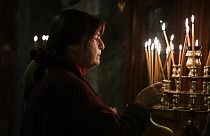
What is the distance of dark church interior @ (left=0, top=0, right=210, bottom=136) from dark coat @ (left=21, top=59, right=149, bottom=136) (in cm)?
55

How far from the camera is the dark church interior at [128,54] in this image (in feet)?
7.57

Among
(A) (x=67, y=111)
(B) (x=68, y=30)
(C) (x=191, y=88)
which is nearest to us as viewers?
(A) (x=67, y=111)

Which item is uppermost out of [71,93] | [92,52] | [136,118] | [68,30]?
[68,30]

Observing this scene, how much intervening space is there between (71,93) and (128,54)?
2.26 meters

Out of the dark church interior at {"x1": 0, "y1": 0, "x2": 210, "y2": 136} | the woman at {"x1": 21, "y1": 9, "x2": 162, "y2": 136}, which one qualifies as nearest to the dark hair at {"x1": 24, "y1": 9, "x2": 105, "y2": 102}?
the woman at {"x1": 21, "y1": 9, "x2": 162, "y2": 136}

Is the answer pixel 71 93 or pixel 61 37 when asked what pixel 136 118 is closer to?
pixel 71 93

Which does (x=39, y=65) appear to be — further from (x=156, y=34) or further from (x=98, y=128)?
(x=156, y=34)

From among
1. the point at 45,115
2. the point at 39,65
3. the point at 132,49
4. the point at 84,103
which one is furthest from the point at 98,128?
the point at 132,49

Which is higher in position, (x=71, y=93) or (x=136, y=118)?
(x=71, y=93)

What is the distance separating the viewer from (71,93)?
169cm

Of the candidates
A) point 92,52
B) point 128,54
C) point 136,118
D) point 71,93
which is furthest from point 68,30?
point 128,54

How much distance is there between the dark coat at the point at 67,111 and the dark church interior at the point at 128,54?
1.80ft

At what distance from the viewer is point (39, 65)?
72.0 inches

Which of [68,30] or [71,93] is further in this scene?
[68,30]
